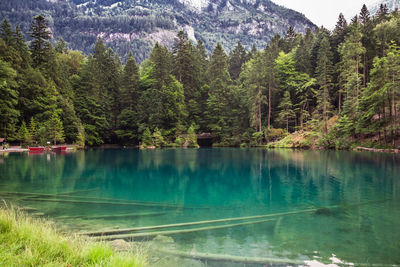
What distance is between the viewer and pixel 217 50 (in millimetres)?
59875

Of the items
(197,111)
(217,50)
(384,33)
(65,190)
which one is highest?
(217,50)

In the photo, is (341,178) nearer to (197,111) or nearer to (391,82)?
(391,82)

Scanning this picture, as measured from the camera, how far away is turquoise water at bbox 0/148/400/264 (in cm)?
567

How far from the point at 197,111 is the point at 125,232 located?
4963 centimetres

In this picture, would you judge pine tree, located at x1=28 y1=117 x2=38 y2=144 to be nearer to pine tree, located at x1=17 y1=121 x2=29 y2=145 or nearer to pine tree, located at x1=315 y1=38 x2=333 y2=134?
pine tree, located at x1=17 y1=121 x2=29 y2=145

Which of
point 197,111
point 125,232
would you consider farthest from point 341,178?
point 197,111

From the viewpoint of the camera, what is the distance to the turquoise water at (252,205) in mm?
5672

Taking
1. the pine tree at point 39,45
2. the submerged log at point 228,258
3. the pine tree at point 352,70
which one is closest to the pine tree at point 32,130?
the pine tree at point 39,45

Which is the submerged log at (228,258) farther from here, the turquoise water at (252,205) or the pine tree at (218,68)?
the pine tree at (218,68)

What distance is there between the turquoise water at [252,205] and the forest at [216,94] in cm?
2161

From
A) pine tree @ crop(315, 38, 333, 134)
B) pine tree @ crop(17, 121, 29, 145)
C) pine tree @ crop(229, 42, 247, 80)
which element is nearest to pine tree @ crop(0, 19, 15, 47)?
pine tree @ crop(17, 121, 29, 145)

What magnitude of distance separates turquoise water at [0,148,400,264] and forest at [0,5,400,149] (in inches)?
851

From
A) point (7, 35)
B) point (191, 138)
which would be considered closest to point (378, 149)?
point (191, 138)

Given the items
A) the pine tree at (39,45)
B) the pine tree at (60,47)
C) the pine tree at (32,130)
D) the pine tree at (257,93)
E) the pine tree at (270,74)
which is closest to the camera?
the pine tree at (32,130)
